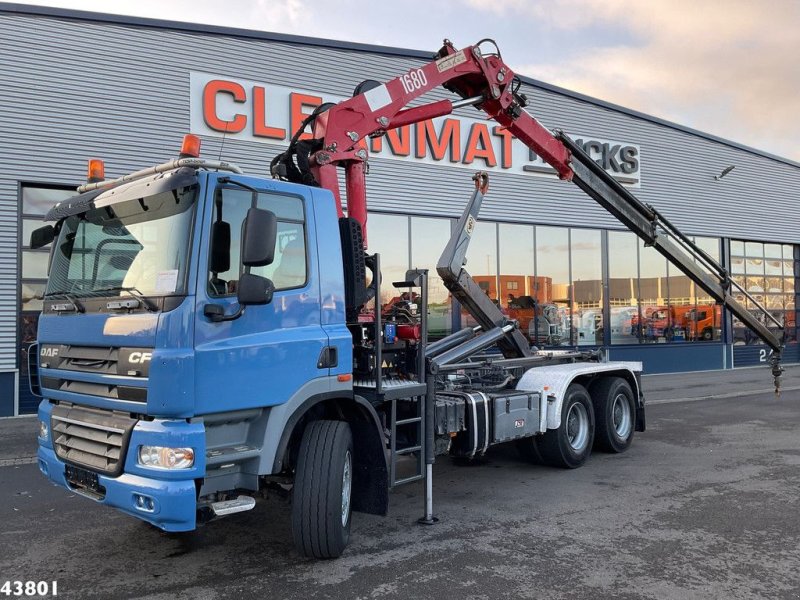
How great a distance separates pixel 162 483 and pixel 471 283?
5.26 m

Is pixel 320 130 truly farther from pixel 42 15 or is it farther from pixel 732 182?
pixel 732 182

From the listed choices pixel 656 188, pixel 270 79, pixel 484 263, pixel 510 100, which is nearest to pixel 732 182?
pixel 656 188

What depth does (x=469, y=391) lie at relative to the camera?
744 centimetres

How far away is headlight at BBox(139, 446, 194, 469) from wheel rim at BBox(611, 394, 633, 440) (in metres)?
6.55

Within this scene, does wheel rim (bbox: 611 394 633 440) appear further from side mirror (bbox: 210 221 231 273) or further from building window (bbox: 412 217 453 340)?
building window (bbox: 412 217 453 340)

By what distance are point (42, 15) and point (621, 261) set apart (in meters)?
16.3

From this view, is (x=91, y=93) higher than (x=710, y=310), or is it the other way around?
(x=91, y=93)

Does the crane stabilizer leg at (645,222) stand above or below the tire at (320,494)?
above

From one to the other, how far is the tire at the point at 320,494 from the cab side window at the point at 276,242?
1.16 m

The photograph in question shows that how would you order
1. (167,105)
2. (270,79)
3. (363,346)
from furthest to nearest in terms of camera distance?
(270,79) → (167,105) → (363,346)

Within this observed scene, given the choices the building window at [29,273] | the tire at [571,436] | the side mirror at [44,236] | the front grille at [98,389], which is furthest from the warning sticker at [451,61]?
the building window at [29,273]

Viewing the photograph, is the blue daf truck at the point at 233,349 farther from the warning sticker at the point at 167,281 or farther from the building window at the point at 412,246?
the building window at the point at 412,246

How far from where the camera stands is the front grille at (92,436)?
429 cm

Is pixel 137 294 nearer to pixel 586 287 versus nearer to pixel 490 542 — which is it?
pixel 490 542
